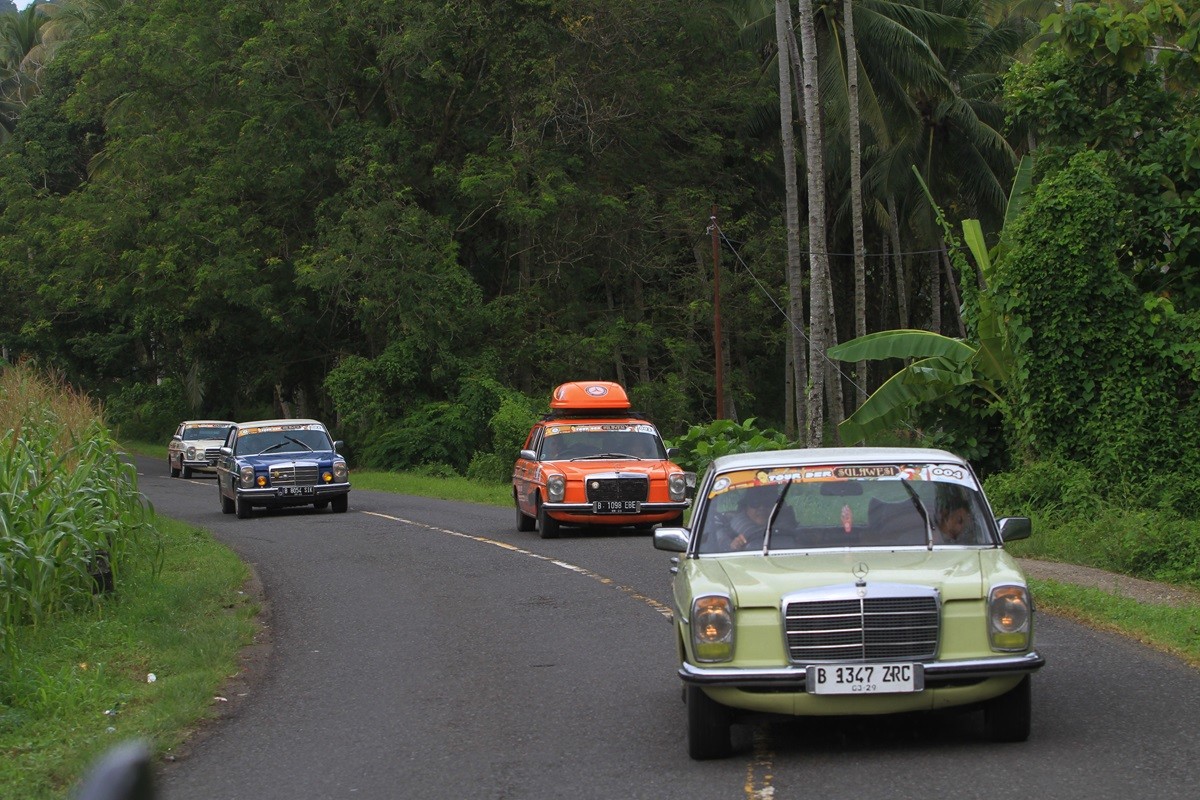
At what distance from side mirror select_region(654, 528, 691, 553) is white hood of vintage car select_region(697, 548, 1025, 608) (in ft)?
0.99

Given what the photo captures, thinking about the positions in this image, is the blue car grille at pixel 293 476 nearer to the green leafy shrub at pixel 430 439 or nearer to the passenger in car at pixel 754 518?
the green leafy shrub at pixel 430 439

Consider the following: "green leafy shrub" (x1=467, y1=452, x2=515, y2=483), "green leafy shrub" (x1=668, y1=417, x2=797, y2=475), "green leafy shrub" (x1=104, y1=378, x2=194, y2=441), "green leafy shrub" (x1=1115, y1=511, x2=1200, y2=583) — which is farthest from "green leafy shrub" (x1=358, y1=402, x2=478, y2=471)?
"green leafy shrub" (x1=1115, y1=511, x2=1200, y2=583)

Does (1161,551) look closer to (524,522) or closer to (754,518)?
(754,518)

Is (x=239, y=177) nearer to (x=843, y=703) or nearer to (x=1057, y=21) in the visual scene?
(x=1057, y=21)

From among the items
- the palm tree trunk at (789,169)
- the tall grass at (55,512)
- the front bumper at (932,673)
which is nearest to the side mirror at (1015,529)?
the front bumper at (932,673)

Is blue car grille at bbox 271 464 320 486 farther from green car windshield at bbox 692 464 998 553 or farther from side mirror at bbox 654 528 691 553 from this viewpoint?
green car windshield at bbox 692 464 998 553

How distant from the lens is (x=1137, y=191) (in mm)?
19312

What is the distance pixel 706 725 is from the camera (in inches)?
291

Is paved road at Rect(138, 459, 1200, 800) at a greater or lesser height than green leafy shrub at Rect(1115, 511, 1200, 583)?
lesser

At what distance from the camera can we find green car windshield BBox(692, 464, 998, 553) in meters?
8.27

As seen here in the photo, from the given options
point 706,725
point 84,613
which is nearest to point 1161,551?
point 706,725

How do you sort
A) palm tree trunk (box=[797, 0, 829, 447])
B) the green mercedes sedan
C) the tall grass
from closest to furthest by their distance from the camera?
the green mercedes sedan
the tall grass
palm tree trunk (box=[797, 0, 829, 447])

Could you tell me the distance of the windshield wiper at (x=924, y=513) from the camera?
8.18 metres

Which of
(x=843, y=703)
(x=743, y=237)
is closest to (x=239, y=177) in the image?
(x=743, y=237)
